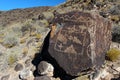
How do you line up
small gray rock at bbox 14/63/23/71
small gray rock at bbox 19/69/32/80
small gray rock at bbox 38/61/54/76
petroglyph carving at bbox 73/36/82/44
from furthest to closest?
small gray rock at bbox 14/63/23/71 → small gray rock at bbox 19/69/32/80 → small gray rock at bbox 38/61/54/76 → petroglyph carving at bbox 73/36/82/44

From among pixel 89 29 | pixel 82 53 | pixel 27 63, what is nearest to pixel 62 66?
pixel 82 53

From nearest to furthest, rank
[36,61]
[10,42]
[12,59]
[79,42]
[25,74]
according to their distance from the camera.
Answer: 1. [79,42]
2. [25,74]
3. [36,61]
4. [12,59]
5. [10,42]

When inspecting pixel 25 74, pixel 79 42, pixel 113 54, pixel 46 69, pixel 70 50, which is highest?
pixel 79 42

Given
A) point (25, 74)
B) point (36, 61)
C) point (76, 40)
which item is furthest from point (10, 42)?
point (76, 40)

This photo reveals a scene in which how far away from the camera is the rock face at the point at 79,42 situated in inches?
480

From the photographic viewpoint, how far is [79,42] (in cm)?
1246

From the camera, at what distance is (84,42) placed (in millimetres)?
12328

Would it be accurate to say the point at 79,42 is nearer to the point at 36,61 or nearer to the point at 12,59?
the point at 36,61

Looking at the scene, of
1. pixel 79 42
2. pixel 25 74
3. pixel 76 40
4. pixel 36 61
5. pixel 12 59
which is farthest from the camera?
pixel 12 59

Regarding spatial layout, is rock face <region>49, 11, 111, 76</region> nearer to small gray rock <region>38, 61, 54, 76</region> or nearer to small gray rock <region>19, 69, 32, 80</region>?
small gray rock <region>38, 61, 54, 76</region>

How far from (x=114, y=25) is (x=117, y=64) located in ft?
14.4

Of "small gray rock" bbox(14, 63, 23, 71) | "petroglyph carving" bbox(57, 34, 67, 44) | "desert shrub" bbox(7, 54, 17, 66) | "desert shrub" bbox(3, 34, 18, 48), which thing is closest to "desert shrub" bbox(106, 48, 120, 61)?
"petroglyph carving" bbox(57, 34, 67, 44)

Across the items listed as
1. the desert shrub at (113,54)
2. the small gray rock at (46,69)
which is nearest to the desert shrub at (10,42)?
the small gray rock at (46,69)

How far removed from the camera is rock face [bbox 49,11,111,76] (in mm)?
12180
